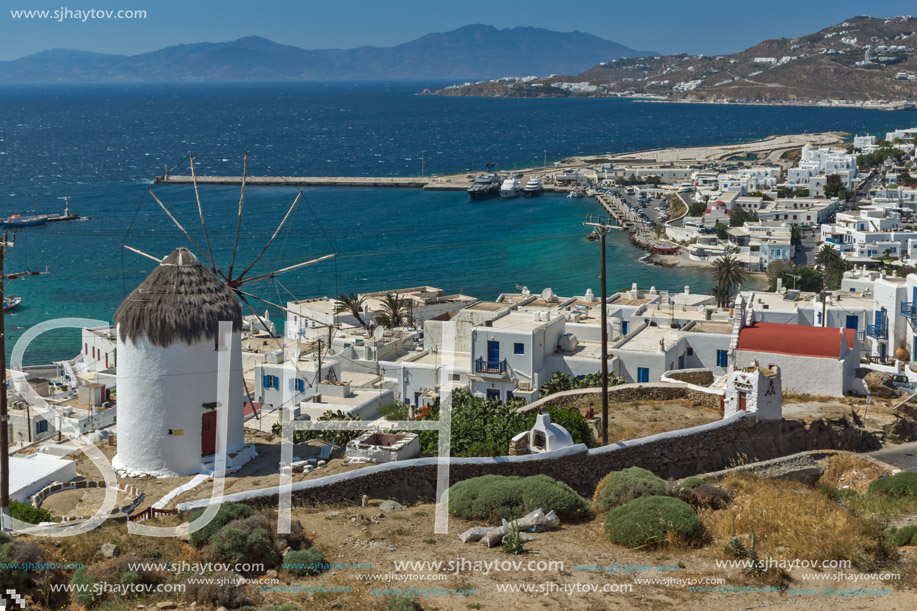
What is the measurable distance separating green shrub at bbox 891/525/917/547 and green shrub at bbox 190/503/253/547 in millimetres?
10320

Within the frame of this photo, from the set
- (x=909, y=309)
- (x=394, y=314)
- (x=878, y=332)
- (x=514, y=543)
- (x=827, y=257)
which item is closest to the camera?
(x=514, y=543)

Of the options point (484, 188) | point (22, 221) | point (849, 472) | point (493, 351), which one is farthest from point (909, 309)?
point (484, 188)

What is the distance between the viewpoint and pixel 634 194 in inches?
5256

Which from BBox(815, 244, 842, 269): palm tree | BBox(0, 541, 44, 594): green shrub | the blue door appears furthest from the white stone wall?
BBox(815, 244, 842, 269): palm tree

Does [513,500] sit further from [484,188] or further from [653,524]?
[484,188]

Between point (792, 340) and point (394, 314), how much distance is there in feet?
88.6

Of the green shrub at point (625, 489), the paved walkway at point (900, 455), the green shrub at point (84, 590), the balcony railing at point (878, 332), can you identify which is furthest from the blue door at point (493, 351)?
the green shrub at point (84, 590)

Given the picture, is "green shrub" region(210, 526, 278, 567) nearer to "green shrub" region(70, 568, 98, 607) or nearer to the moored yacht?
"green shrub" region(70, 568, 98, 607)

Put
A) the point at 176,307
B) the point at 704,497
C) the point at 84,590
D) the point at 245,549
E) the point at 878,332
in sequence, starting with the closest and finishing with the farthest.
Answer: the point at 84,590, the point at 245,549, the point at 704,497, the point at 176,307, the point at 878,332

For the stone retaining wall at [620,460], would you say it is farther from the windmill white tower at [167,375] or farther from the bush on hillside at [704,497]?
the windmill white tower at [167,375]

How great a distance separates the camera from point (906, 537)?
15477 mm

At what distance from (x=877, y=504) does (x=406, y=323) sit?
121 feet

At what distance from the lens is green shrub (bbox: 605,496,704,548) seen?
609 inches

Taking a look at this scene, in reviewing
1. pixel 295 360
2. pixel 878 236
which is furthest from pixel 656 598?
pixel 878 236
